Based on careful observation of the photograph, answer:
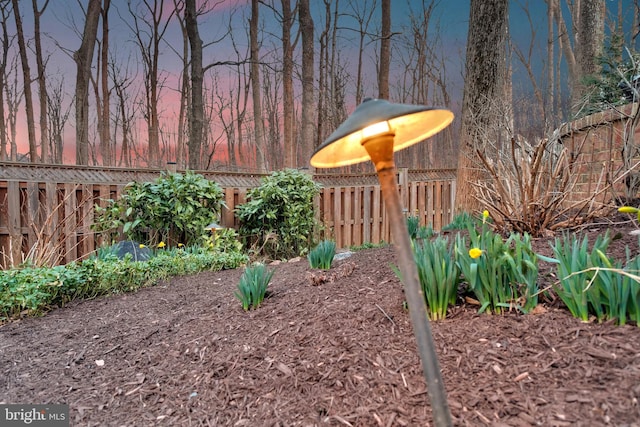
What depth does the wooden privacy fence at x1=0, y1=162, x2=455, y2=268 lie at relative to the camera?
4363 millimetres

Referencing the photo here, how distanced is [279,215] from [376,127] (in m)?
4.61

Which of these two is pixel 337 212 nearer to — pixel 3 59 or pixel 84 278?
pixel 84 278

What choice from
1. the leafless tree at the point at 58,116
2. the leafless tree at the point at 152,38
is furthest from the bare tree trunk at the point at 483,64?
the leafless tree at the point at 58,116

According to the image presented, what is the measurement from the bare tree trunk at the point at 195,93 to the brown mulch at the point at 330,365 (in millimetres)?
5500

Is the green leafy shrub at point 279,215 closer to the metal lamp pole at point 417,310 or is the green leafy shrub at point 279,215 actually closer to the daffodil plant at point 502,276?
the daffodil plant at point 502,276

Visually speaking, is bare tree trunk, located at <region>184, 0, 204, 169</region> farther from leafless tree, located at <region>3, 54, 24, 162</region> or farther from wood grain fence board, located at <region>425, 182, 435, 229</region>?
leafless tree, located at <region>3, 54, 24, 162</region>

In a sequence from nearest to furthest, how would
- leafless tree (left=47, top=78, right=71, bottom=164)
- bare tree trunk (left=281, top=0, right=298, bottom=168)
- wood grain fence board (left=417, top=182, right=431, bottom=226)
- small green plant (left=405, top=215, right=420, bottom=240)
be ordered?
small green plant (left=405, top=215, right=420, bottom=240) < wood grain fence board (left=417, top=182, right=431, bottom=226) < bare tree trunk (left=281, top=0, right=298, bottom=168) < leafless tree (left=47, top=78, right=71, bottom=164)

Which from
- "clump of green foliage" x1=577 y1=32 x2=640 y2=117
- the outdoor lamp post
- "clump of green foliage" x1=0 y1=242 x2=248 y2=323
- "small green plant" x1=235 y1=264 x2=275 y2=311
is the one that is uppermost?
"clump of green foliage" x1=577 y1=32 x2=640 y2=117

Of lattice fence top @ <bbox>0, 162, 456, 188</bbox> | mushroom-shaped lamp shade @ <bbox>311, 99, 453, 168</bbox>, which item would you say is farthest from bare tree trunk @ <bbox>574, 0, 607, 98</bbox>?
mushroom-shaped lamp shade @ <bbox>311, 99, 453, 168</bbox>

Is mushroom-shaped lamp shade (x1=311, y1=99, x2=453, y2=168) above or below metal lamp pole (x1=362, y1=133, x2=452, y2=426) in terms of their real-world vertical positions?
above

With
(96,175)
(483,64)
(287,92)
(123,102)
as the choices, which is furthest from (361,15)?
(96,175)

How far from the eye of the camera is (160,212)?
4641mm

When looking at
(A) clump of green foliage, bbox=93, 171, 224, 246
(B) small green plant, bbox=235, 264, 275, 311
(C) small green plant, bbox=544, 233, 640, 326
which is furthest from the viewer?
(A) clump of green foliage, bbox=93, 171, 224, 246

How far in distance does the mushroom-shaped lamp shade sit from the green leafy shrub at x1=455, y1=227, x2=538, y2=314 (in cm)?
65
